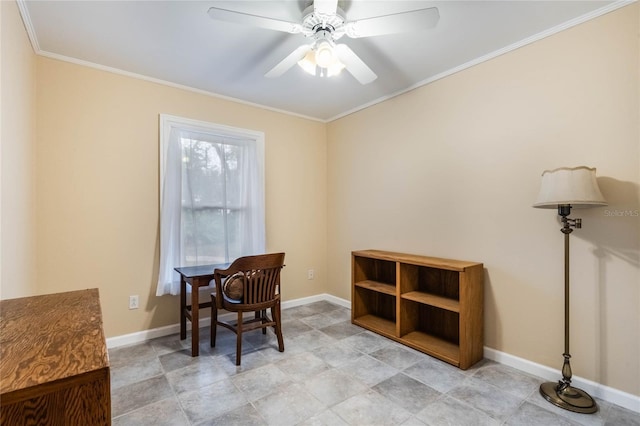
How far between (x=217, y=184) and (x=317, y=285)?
1935mm

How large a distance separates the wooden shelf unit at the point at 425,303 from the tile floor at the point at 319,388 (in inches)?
6.3

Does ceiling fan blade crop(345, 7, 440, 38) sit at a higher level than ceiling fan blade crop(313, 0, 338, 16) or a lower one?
lower

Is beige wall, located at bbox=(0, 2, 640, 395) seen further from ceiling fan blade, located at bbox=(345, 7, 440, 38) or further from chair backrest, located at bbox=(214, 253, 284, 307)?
ceiling fan blade, located at bbox=(345, 7, 440, 38)

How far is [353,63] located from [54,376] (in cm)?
221

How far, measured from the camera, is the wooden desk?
8.54 feet

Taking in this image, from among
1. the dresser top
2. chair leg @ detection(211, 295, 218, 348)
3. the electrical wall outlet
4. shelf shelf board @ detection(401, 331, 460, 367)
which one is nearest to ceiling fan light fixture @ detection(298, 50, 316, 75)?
the dresser top

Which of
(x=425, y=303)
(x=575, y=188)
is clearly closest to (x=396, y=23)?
(x=575, y=188)

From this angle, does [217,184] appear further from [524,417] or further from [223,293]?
[524,417]

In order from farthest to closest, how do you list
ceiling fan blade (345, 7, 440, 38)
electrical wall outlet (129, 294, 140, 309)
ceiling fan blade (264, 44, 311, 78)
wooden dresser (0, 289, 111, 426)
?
electrical wall outlet (129, 294, 140, 309), ceiling fan blade (264, 44, 311, 78), ceiling fan blade (345, 7, 440, 38), wooden dresser (0, 289, 111, 426)

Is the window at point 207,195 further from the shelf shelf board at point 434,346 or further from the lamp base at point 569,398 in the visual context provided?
the lamp base at point 569,398

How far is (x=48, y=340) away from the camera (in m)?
0.91

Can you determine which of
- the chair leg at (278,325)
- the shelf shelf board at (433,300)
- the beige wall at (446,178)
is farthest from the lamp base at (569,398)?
the chair leg at (278,325)

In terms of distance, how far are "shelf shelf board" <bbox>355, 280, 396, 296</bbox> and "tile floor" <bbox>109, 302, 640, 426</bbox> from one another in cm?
46

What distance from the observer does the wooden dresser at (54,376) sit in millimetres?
667
